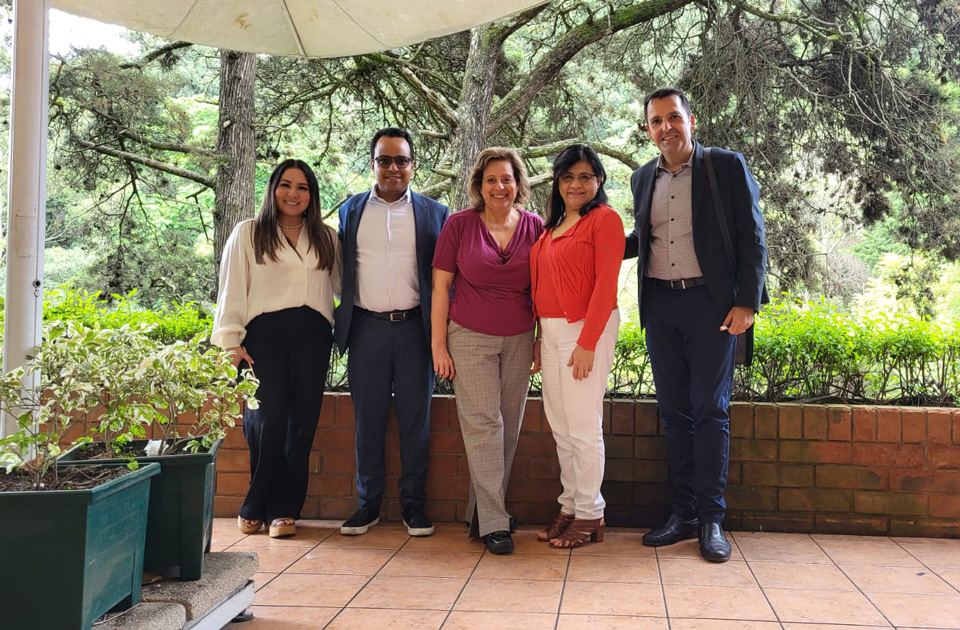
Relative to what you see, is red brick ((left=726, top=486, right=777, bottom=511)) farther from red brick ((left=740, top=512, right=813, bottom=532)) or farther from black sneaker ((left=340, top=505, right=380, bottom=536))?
black sneaker ((left=340, top=505, right=380, bottom=536))

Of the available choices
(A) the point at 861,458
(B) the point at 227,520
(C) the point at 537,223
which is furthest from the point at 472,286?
(A) the point at 861,458

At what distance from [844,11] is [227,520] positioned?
5.56 meters

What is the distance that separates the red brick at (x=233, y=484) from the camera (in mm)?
3973

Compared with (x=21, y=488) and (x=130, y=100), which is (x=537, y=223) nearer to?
(x=21, y=488)

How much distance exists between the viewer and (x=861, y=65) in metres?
5.75

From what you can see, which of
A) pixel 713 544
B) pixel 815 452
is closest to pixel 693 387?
pixel 713 544

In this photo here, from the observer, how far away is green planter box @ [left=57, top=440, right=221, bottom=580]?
7.73ft

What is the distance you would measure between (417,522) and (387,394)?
1.99 feet

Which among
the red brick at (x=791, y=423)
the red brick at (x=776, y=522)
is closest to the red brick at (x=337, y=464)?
the red brick at (x=776, y=522)

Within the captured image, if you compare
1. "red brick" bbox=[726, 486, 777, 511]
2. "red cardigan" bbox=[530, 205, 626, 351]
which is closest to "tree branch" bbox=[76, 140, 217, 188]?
"red cardigan" bbox=[530, 205, 626, 351]

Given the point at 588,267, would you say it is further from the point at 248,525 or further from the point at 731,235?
the point at 248,525

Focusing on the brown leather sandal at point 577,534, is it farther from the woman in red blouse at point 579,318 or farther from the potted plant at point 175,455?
the potted plant at point 175,455

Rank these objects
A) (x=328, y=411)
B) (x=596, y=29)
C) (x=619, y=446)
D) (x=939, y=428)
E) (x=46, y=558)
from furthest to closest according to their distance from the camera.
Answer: (x=596, y=29) < (x=328, y=411) < (x=619, y=446) < (x=939, y=428) < (x=46, y=558)

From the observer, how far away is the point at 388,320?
3580 mm
